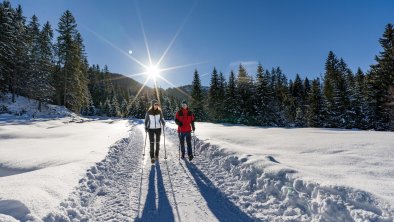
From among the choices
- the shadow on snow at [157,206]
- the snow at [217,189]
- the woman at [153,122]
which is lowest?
the shadow on snow at [157,206]

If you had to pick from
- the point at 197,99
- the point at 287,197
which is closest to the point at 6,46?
the point at 197,99

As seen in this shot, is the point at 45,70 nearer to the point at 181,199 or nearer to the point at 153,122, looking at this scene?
the point at 153,122

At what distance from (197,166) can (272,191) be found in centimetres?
416

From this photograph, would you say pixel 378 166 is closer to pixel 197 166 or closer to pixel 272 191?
pixel 272 191

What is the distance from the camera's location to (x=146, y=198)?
6410 mm

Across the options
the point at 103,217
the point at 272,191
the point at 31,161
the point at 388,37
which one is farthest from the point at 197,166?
the point at 388,37

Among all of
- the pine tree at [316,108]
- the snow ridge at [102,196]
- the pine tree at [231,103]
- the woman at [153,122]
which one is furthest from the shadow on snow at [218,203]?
the pine tree at [231,103]

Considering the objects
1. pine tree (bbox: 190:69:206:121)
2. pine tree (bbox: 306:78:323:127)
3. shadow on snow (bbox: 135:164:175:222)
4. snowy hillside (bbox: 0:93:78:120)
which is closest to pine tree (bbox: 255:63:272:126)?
pine tree (bbox: 306:78:323:127)

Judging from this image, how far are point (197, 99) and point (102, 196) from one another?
195 feet

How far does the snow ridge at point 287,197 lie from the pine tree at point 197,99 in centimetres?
5705

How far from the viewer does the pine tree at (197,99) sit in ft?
216

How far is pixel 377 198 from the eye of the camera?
14.5 feet

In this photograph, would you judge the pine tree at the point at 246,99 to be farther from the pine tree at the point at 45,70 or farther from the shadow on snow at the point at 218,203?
the shadow on snow at the point at 218,203

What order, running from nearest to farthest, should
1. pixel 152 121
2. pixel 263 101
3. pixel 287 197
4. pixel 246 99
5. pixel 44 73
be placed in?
pixel 287 197 < pixel 152 121 < pixel 44 73 < pixel 263 101 < pixel 246 99
